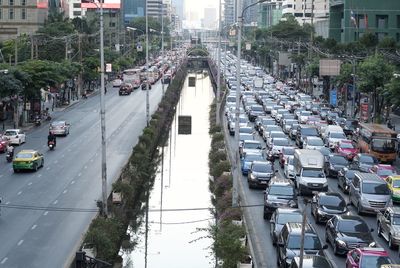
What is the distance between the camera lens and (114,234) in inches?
1061

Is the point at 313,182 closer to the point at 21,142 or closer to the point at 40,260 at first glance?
the point at 40,260

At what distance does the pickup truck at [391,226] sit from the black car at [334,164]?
14095 mm

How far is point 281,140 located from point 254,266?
26.2 metres

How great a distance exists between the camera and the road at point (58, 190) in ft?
89.7

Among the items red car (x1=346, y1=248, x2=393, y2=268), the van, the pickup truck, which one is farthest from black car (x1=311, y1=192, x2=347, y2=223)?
red car (x1=346, y1=248, x2=393, y2=268)

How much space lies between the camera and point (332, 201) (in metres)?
32.5

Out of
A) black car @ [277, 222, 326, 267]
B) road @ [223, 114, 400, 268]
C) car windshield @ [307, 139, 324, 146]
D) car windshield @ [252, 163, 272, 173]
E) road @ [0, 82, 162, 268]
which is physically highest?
car windshield @ [307, 139, 324, 146]

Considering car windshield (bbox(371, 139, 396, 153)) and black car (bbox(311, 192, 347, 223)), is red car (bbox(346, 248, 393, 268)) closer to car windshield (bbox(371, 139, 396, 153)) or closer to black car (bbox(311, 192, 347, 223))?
black car (bbox(311, 192, 347, 223))

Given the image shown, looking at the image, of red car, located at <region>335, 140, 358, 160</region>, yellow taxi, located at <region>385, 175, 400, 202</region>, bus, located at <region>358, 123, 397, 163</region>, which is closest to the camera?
yellow taxi, located at <region>385, 175, 400, 202</region>

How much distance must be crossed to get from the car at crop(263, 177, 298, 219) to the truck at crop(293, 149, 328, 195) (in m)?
4.16

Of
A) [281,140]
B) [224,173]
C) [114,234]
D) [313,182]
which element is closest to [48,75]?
[281,140]

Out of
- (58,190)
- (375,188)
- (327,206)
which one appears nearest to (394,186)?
(375,188)

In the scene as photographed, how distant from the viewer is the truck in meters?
38.1

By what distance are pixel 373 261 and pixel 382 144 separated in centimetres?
2772
